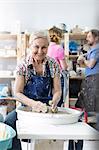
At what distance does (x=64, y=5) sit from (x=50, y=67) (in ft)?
2.21

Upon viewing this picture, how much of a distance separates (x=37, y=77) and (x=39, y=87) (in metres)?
0.04

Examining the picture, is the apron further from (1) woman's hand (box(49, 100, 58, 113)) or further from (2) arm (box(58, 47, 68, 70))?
(2) arm (box(58, 47, 68, 70))

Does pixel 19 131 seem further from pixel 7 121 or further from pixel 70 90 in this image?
pixel 70 90

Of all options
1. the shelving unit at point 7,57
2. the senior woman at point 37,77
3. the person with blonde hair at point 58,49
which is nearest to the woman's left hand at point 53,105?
the senior woman at point 37,77

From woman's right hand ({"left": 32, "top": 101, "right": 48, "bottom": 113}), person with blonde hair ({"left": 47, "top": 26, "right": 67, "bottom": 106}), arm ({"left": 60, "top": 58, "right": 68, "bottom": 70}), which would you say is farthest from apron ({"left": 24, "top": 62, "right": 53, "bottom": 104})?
arm ({"left": 60, "top": 58, "right": 68, "bottom": 70})

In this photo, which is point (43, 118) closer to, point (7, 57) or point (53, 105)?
point (53, 105)

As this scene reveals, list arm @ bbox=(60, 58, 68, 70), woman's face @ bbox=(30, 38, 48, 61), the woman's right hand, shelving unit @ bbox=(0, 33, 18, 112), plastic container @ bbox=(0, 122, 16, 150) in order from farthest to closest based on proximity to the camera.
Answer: shelving unit @ bbox=(0, 33, 18, 112), arm @ bbox=(60, 58, 68, 70), woman's face @ bbox=(30, 38, 48, 61), the woman's right hand, plastic container @ bbox=(0, 122, 16, 150)

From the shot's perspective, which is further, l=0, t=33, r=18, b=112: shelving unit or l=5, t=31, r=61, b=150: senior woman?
l=0, t=33, r=18, b=112: shelving unit

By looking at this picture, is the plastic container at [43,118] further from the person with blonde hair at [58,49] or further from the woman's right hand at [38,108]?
the person with blonde hair at [58,49]

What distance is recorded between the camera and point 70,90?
64.3 inches

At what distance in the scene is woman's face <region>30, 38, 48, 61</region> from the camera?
3.05 feet

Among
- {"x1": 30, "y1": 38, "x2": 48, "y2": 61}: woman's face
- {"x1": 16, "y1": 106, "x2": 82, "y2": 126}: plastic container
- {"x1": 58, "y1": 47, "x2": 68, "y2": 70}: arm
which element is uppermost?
{"x1": 30, "y1": 38, "x2": 48, "y2": 61}: woman's face

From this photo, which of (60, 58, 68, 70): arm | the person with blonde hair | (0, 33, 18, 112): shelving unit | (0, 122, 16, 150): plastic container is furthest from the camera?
(0, 33, 18, 112): shelving unit

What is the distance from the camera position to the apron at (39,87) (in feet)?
3.14
